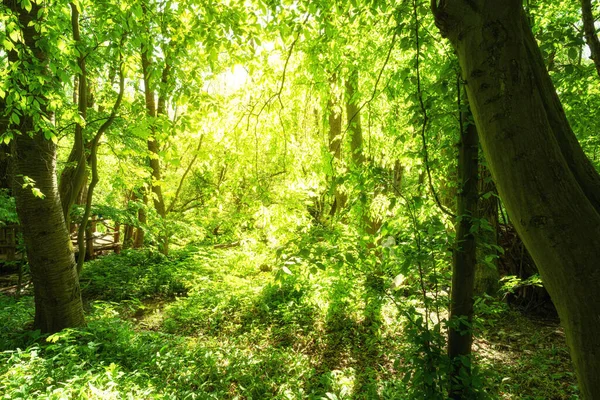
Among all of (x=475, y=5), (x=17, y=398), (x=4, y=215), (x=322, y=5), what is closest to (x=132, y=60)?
(x=322, y=5)

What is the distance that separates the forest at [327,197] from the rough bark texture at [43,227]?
3 centimetres

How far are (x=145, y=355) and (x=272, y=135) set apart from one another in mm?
3342

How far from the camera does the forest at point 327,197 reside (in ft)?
4.55

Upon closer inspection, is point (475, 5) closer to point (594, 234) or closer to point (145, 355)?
point (594, 234)

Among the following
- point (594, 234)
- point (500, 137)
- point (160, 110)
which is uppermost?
point (160, 110)

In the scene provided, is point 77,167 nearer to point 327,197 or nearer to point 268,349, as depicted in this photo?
point 327,197

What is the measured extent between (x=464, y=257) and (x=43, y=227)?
4.71 m

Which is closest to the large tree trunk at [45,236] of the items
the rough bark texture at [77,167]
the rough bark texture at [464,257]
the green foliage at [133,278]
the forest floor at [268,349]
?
the forest floor at [268,349]

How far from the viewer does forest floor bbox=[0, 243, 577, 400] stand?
3.18 metres

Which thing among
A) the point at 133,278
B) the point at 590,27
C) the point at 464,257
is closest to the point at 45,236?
the point at 464,257

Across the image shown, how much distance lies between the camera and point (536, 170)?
1.30 metres

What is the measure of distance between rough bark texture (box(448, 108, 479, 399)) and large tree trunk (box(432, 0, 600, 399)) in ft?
2.93

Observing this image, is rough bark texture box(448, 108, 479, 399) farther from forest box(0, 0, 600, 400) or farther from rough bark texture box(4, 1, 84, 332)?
rough bark texture box(4, 1, 84, 332)

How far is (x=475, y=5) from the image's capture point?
1.42 m
